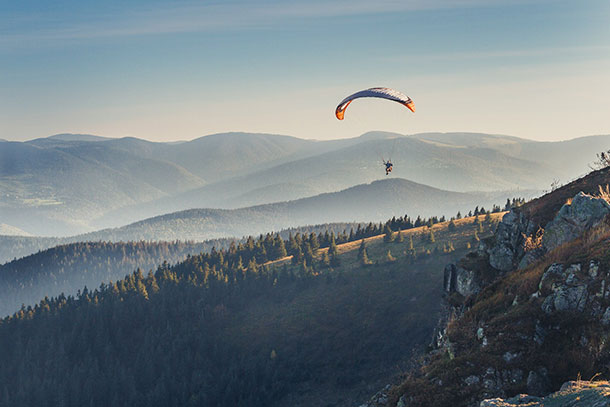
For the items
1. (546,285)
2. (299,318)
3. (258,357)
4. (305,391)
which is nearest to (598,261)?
(546,285)

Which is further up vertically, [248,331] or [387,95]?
[387,95]

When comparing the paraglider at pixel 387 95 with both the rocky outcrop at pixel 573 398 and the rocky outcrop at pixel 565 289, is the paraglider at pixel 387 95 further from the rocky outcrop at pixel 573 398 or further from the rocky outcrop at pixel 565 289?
the rocky outcrop at pixel 573 398

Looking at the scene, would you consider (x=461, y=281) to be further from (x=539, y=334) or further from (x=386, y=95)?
(x=386, y=95)

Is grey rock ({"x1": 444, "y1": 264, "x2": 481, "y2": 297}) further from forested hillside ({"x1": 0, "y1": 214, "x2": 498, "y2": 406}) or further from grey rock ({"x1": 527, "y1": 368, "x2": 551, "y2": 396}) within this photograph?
forested hillside ({"x1": 0, "y1": 214, "x2": 498, "y2": 406})

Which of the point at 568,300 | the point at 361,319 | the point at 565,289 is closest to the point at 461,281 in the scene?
the point at 565,289

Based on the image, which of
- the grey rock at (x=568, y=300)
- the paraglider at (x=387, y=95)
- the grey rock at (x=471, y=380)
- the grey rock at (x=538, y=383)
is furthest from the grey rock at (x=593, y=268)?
the paraglider at (x=387, y=95)

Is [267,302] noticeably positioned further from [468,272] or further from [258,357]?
[468,272]
